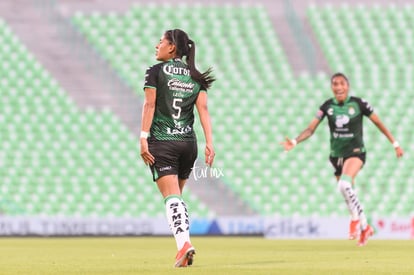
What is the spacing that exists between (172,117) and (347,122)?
633 cm

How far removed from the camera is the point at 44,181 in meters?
21.2

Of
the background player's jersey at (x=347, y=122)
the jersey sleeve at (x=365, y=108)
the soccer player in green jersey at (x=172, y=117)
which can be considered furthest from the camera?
the background player's jersey at (x=347, y=122)

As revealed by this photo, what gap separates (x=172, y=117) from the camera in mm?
9008

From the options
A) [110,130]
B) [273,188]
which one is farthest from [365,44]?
[110,130]

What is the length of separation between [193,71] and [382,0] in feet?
57.6

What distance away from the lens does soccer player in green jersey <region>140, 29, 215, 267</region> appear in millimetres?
8828

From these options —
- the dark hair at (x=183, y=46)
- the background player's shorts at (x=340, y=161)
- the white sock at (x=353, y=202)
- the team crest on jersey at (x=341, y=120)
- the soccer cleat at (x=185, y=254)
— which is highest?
the dark hair at (x=183, y=46)

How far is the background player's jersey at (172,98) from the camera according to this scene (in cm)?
895

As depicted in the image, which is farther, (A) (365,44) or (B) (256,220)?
(A) (365,44)

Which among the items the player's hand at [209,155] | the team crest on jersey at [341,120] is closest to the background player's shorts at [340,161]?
the team crest on jersey at [341,120]

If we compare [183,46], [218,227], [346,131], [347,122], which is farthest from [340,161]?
[183,46]

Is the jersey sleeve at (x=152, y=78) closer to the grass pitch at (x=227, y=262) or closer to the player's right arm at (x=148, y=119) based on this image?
the player's right arm at (x=148, y=119)

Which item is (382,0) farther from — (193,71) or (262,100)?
(193,71)

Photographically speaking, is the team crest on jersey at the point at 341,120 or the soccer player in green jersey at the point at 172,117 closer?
the soccer player in green jersey at the point at 172,117
